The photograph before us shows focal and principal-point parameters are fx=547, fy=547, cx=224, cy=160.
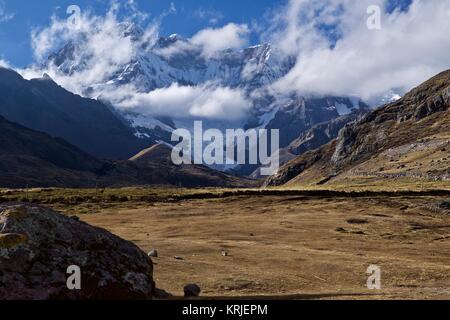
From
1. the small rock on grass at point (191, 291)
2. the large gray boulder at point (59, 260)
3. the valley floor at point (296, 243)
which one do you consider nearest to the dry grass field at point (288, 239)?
the valley floor at point (296, 243)

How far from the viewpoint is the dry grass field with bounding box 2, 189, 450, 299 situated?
28547mm

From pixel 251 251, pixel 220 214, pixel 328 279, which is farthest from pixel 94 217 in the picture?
pixel 328 279

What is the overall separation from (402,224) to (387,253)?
76.0 feet

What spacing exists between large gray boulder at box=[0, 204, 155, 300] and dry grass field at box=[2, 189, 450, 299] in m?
4.13

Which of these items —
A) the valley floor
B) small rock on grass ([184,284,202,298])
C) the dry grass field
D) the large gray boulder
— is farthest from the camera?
the dry grass field

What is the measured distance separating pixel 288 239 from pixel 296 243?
10.2 feet

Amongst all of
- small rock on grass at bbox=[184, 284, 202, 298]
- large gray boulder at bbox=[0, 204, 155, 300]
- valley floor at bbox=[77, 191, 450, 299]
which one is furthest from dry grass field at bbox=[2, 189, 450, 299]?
large gray boulder at bbox=[0, 204, 155, 300]

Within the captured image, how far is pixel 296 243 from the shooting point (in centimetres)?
5297

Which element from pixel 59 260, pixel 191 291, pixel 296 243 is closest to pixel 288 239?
pixel 296 243

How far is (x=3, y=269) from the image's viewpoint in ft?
62.3

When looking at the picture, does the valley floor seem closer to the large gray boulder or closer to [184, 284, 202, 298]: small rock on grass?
[184, 284, 202, 298]: small rock on grass

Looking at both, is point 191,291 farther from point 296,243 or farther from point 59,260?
point 296,243

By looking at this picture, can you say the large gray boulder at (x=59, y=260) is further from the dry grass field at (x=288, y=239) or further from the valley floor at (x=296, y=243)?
the valley floor at (x=296, y=243)

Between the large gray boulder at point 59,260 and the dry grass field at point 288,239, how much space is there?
4.13 metres
